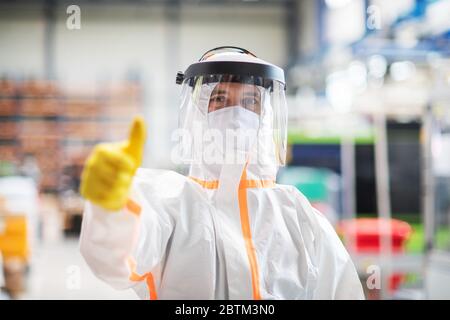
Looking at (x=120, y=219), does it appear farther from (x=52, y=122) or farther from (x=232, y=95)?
(x=52, y=122)

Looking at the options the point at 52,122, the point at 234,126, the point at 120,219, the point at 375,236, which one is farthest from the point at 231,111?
the point at 52,122

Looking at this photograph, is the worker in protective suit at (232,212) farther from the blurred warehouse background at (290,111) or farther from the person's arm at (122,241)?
the blurred warehouse background at (290,111)

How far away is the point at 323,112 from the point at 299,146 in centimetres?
61

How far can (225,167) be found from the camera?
144 cm

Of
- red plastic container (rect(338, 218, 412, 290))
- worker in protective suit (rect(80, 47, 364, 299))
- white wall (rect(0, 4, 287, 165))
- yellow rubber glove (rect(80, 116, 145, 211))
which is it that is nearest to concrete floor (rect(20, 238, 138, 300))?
worker in protective suit (rect(80, 47, 364, 299))

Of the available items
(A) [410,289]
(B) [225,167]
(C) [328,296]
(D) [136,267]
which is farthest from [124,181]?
(A) [410,289]

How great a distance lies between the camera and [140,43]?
37.0 ft

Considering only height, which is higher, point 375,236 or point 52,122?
point 52,122

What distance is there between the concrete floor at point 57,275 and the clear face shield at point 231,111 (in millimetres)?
938

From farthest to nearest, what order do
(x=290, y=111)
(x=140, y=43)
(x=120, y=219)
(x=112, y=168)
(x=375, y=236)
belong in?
(x=140, y=43), (x=290, y=111), (x=375, y=236), (x=120, y=219), (x=112, y=168)

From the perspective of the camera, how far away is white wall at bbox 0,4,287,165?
10734mm

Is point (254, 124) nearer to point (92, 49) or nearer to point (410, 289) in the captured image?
point (410, 289)

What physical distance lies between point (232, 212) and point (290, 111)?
5.12 m

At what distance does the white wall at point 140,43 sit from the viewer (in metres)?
10.7
